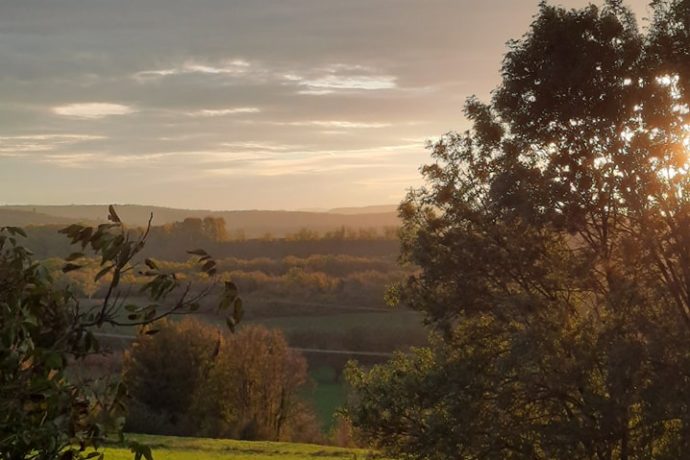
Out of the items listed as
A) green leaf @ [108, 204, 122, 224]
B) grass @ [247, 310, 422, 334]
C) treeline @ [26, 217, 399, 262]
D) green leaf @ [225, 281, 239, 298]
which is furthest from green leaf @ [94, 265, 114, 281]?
treeline @ [26, 217, 399, 262]

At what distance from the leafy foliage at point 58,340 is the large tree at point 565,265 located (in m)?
10.9

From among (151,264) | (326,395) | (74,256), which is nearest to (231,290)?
(151,264)

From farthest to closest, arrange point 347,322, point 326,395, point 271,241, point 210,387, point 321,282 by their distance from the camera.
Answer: point 271,241 < point 321,282 < point 347,322 < point 326,395 < point 210,387

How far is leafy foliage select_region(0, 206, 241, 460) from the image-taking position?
12.0ft

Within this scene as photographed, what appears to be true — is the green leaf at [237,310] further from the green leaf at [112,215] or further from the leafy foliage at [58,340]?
the green leaf at [112,215]

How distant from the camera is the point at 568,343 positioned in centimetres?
1515

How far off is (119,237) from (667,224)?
12868 mm

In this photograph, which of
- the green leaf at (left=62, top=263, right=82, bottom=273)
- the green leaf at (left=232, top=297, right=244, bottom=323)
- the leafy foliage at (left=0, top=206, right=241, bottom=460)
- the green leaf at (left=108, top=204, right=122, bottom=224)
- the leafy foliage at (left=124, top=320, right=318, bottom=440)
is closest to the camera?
the leafy foliage at (left=0, top=206, right=241, bottom=460)

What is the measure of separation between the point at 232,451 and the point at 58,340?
31.6 meters

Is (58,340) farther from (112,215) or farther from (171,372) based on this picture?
(171,372)

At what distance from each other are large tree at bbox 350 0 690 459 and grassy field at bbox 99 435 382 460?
14.6 meters

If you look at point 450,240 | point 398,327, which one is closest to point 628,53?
point 450,240

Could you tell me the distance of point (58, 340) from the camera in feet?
13.1

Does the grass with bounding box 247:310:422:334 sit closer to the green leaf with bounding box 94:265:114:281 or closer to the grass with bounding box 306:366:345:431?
the grass with bounding box 306:366:345:431
